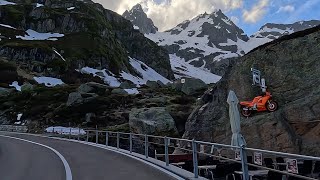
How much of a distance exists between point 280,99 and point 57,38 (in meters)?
133

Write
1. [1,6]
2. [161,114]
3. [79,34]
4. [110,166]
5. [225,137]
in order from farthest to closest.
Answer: [1,6]
[79,34]
[161,114]
[225,137]
[110,166]

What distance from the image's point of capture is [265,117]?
63.3ft

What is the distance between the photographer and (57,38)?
142875 millimetres

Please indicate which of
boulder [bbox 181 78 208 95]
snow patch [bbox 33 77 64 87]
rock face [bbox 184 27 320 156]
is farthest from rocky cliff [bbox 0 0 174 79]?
rock face [bbox 184 27 320 156]

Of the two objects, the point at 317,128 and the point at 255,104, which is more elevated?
the point at 255,104

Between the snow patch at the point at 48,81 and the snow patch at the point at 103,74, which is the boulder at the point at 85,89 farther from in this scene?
the snow patch at the point at 103,74

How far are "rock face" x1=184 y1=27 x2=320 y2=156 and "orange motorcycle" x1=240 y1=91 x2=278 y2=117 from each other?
314 mm

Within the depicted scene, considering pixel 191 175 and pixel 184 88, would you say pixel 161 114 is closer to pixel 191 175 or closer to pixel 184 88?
pixel 191 175

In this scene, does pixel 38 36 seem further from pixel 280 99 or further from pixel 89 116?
pixel 280 99

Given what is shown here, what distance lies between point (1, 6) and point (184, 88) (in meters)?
116

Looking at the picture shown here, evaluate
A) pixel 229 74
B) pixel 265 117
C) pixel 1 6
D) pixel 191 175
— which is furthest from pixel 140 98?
pixel 1 6

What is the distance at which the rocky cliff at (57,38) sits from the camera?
12125cm

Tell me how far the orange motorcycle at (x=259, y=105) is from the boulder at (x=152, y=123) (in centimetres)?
1295

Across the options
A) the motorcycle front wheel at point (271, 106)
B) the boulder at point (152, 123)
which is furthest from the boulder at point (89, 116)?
the motorcycle front wheel at point (271, 106)
